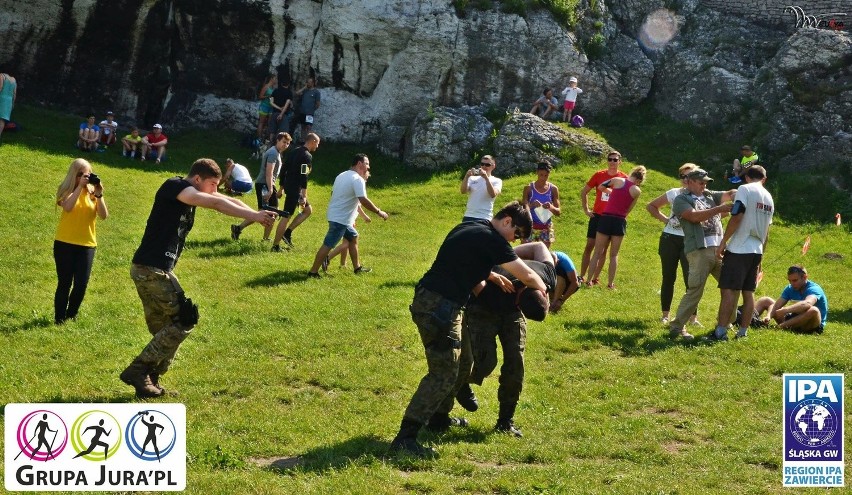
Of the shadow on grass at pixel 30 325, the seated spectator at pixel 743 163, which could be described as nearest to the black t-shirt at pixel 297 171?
the shadow on grass at pixel 30 325

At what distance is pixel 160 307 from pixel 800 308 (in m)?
8.01

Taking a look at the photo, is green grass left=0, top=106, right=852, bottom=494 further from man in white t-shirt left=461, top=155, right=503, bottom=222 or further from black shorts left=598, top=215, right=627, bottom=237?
man in white t-shirt left=461, top=155, right=503, bottom=222

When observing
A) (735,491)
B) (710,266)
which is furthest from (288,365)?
(710,266)

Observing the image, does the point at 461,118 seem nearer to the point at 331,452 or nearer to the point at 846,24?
the point at 846,24

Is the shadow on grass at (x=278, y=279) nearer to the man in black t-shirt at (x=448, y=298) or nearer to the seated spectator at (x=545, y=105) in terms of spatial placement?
the man in black t-shirt at (x=448, y=298)

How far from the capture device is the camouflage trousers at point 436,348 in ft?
23.3

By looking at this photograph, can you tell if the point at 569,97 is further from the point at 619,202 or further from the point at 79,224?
the point at 79,224

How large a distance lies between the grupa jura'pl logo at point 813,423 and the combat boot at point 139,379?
17.4 ft

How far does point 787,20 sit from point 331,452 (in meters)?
24.2

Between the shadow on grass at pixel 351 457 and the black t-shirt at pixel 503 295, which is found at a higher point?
the black t-shirt at pixel 503 295

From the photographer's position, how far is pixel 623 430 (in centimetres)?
807

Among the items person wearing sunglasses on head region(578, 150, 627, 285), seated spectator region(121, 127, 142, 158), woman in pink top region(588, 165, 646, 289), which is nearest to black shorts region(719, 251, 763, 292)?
woman in pink top region(588, 165, 646, 289)

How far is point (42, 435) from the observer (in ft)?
22.1

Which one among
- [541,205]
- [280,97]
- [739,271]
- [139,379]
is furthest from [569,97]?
[139,379]
